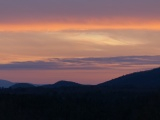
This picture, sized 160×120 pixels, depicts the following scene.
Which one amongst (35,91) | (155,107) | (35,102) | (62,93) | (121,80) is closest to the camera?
(155,107)

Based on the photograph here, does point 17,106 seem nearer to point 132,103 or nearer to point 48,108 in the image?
point 48,108

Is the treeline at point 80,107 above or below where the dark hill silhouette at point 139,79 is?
below

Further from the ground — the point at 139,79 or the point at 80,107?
the point at 139,79

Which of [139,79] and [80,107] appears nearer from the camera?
→ [80,107]

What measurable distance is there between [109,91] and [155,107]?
29.2 ft

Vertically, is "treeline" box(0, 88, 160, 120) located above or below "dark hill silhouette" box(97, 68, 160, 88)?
below

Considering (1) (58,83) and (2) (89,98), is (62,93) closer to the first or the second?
(2) (89,98)

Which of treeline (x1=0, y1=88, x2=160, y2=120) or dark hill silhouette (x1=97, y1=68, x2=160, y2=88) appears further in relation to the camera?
dark hill silhouette (x1=97, y1=68, x2=160, y2=88)

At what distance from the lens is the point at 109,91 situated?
5075 cm

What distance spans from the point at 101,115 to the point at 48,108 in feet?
11.8

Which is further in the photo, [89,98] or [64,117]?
[89,98]

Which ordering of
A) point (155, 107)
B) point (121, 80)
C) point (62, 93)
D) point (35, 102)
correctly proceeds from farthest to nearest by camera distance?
point (121, 80) < point (62, 93) < point (35, 102) < point (155, 107)

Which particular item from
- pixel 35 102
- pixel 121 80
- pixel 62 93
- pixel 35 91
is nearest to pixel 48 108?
pixel 35 102

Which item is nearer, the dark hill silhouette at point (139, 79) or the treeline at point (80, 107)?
the treeline at point (80, 107)
